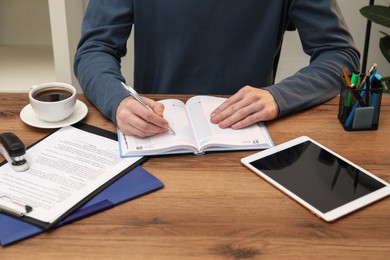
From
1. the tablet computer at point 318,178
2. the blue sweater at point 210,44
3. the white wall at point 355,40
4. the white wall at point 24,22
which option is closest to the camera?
the tablet computer at point 318,178

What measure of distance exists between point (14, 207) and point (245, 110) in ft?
1.75

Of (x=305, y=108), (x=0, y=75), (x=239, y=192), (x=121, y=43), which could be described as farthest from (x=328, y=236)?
(x=0, y=75)

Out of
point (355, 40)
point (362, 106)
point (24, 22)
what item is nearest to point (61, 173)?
point (362, 106)

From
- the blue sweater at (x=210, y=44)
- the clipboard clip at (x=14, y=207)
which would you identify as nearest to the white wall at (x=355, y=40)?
the blue sweater at (x=210, y=44)

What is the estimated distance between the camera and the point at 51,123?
115 centimetres

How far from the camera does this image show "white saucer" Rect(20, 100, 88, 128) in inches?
45.1

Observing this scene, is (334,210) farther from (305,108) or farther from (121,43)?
(121,43)

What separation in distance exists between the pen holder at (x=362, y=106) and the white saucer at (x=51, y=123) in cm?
59

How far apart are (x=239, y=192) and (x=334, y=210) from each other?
0.17 m

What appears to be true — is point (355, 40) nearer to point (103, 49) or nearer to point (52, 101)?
point (103, 49)

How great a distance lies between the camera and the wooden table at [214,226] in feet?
2.60

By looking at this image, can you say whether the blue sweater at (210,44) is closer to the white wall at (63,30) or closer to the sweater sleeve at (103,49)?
the sweater sleeve at (103,49)

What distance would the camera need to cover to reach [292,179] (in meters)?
0.97

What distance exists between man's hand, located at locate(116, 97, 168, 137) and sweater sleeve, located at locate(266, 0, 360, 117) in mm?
285
